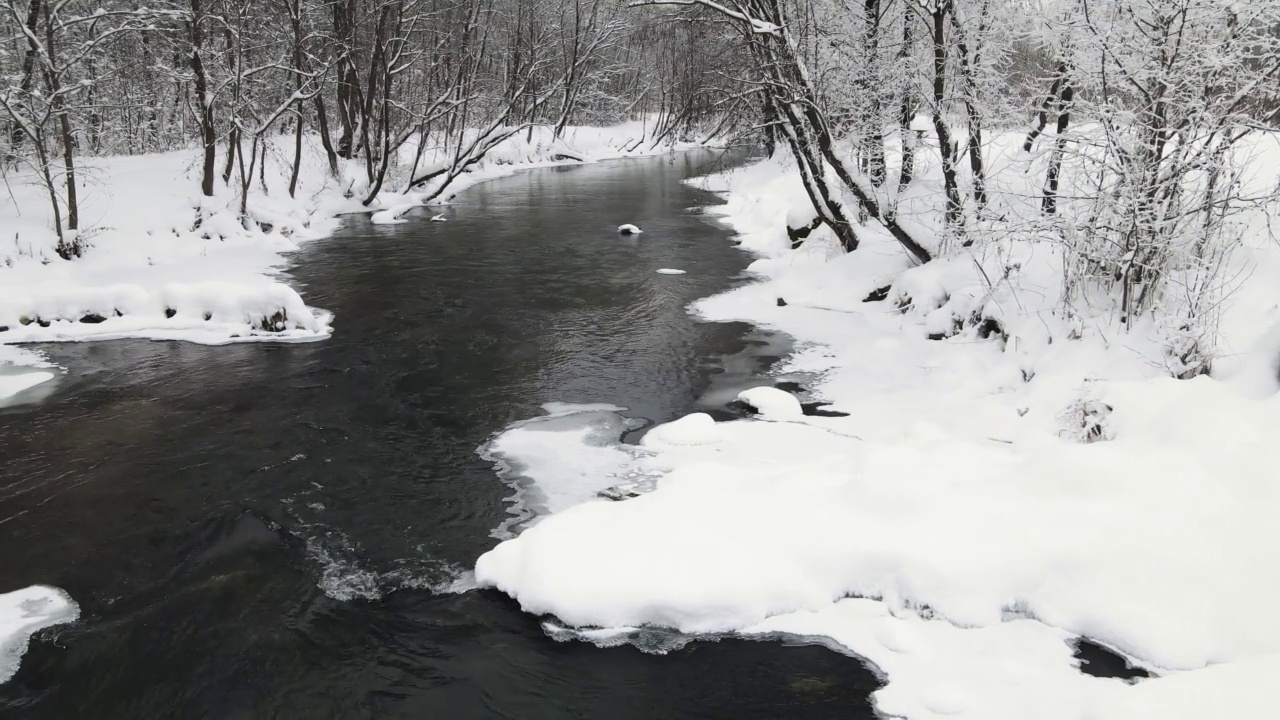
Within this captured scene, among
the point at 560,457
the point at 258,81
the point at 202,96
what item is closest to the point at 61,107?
the point at 202,96

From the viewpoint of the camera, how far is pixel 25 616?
210 inches

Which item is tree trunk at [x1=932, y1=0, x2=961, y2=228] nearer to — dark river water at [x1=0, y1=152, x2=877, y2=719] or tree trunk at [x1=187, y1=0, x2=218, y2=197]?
dark river water at [x1=0, y1=152, x2=877, y2=719]

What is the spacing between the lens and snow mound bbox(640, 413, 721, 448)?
794 centimetres

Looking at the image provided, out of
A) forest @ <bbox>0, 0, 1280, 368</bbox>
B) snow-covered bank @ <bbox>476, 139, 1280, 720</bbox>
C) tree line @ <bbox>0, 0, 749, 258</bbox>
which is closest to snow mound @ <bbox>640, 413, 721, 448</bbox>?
snow-covered bank @ <bbox>476, 139, 1280, 720</bbox>

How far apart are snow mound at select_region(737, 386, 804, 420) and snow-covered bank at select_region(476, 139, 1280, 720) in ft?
0.20

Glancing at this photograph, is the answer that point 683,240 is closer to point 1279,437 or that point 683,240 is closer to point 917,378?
point 917,378

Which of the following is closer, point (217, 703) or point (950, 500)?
point (217, 703)

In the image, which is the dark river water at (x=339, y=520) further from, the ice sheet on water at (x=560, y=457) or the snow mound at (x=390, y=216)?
the snow mound at (x=390, y=216)

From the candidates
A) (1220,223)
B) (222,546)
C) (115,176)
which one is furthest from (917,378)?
(115,176)

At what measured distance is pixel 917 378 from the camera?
9.69m

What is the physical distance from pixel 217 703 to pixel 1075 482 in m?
5.92

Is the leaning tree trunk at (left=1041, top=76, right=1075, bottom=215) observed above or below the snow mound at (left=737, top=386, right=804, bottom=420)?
above

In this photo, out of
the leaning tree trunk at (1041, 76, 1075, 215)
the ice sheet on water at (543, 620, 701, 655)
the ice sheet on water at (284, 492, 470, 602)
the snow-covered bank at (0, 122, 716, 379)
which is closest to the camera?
the ice sheet on water at (543, 620, 701, 655)

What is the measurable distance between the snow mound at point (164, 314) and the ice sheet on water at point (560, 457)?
495cm
